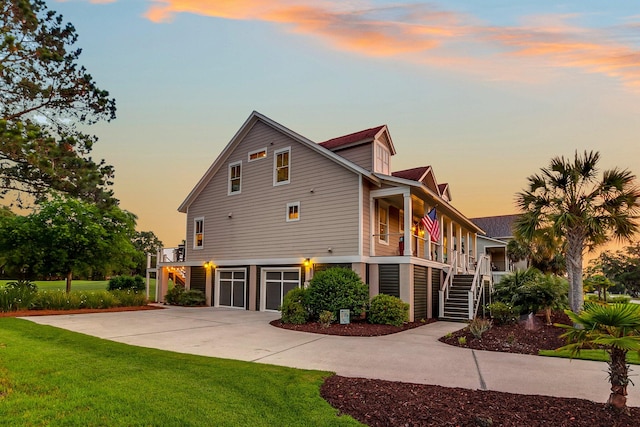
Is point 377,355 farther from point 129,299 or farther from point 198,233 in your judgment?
point 198,233

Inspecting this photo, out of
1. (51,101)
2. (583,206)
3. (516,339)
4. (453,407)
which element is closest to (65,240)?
(51,101)

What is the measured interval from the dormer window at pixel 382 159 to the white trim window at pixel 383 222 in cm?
155

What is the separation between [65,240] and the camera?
18.1 m

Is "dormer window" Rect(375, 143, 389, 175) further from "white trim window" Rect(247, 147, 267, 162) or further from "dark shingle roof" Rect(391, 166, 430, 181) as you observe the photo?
"white trim window" Rect(247, 147, 267, 162)

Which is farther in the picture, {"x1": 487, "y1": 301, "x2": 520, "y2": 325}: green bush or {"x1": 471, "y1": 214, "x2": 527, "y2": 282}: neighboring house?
{"x1": 471, "y1": 214, "x2": 527, "y2": 282}: neighboring house

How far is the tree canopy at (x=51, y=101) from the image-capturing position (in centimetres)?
1053

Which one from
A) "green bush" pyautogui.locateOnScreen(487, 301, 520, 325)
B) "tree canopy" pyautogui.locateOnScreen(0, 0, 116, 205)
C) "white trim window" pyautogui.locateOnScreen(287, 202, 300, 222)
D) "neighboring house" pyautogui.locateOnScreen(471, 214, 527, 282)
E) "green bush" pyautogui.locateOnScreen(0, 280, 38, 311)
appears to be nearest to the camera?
"tree canopy" pyautogui.locateOnScreen(0, 0, 116, 205)

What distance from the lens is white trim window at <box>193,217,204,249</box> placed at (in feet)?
69.5

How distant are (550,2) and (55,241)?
20.2 metres

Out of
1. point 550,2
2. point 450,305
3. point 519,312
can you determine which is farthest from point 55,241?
point 550,2

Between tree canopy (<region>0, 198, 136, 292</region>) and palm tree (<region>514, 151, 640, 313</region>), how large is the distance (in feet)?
54.9

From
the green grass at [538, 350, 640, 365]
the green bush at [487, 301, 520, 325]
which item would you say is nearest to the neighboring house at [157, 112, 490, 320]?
the green bush at [487, 301, 520, 325]

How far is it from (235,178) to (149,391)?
615 inches

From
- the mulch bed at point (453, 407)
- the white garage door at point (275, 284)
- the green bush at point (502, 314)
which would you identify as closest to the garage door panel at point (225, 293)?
the white garage door at point (275, 284)
